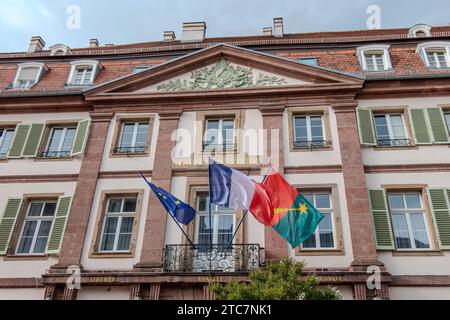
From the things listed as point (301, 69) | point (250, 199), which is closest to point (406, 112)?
point (301, 69)

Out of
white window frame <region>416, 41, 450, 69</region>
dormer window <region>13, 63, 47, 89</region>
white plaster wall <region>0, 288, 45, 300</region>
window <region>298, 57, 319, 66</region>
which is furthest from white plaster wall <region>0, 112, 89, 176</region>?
white window frame <region>416, 41, 450, 69</region>

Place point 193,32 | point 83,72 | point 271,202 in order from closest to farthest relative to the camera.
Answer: point 271,202
point 83,72
point 193,32

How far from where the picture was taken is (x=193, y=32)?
67.9ft

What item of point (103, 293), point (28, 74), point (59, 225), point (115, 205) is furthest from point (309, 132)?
point (28, 74)

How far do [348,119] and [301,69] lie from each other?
2.39 metres

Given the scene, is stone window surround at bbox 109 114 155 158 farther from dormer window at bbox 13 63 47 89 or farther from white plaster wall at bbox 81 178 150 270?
dormer window at bbox 13 63 47 89

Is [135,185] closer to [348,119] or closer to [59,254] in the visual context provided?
[59,254]

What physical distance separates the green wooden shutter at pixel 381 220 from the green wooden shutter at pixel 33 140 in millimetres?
10551

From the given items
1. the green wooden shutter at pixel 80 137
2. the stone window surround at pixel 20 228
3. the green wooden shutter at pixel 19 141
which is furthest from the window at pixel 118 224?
the green wooden shutter at pixel 19 141

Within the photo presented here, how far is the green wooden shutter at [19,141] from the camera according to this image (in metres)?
15.1

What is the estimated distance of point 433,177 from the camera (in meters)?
13.2

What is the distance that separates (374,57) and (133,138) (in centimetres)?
894

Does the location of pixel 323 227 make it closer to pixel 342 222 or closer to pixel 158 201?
pixel 342 222

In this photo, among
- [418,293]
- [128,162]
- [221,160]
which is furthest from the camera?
[128,162]
